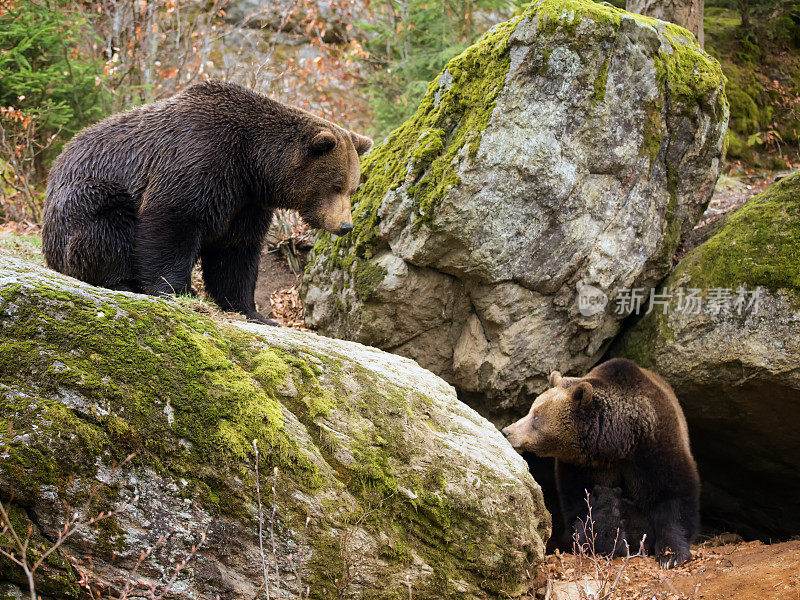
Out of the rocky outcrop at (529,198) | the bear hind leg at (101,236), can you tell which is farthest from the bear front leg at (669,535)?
the bear hind leg at (101,236)

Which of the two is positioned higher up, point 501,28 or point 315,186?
point 501,28

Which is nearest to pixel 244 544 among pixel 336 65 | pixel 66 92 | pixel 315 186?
pixel 315 186

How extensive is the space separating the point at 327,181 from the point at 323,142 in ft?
1.34

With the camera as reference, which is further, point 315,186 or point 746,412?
point 746,412

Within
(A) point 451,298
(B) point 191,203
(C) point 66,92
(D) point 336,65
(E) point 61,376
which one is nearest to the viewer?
(E) point 61,376

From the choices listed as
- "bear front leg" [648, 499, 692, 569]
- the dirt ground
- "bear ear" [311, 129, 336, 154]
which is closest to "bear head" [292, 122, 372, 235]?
"bear ear" [311, 129, 336, 154]

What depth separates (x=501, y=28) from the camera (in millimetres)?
6906

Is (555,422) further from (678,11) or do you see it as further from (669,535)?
(678,11)

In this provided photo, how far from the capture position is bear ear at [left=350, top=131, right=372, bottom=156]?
21.7 feet

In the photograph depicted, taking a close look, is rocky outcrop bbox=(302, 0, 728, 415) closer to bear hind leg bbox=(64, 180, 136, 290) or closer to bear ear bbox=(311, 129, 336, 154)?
bear ear bbox=(311, 129, 336, 154)

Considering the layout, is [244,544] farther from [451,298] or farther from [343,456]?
[451,298]

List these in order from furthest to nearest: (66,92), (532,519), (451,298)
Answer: (66,92) < (451,298) < (532,519)

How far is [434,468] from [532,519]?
34.3 inches

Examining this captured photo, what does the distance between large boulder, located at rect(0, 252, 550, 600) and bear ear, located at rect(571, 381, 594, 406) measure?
2.34 m
